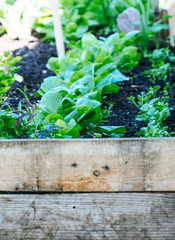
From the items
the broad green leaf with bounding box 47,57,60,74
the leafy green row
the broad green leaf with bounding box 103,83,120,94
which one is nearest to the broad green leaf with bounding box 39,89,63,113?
the leafy green row

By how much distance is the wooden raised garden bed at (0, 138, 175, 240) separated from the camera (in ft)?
4.05

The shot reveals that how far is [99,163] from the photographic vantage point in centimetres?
125

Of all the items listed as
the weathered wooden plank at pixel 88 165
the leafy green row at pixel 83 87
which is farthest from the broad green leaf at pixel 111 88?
the weathered wooden plank at pixel 88 165

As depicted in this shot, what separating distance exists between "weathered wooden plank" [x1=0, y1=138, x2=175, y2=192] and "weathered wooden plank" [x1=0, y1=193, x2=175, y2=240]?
0.11ft

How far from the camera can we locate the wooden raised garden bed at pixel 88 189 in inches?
48.6

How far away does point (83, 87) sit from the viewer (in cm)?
166

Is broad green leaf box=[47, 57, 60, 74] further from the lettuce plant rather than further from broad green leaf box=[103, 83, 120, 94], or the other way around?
the lettuce plant

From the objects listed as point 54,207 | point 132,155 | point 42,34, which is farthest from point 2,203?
point 42,34

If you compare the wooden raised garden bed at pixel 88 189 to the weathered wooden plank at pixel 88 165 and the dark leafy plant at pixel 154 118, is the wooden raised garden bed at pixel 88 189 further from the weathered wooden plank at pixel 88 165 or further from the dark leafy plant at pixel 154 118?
the dark leafy plant at pixel 154 118

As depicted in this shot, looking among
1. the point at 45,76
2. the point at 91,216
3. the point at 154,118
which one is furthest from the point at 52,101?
the point at 45,76

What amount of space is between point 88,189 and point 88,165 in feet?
0.29

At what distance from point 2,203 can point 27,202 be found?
9 cm

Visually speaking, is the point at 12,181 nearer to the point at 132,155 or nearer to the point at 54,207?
the point at 54,207

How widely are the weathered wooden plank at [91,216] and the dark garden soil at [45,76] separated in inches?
15.7
